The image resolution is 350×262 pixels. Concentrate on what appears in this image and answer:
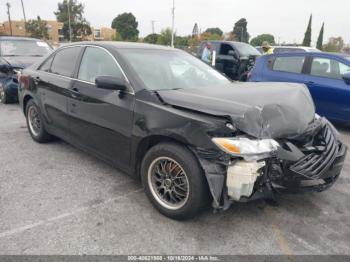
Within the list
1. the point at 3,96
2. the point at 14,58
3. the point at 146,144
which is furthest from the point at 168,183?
the point at 14,58

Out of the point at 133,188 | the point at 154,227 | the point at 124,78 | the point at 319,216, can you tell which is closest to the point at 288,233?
the point at 319,216

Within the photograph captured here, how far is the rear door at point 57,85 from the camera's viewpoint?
4.16 m

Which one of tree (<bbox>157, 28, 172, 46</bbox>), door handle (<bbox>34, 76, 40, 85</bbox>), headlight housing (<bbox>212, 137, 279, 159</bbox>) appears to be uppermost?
A: tree (<bbox>157, 28, 172, 46</bbox>)

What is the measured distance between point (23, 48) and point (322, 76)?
787cm

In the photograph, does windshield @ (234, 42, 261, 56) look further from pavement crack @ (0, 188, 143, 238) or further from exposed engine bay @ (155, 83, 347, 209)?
pavement crack @ (0, 188, 143, 238)

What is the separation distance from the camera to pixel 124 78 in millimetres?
3309

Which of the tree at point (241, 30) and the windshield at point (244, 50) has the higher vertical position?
the tree at point (241, 30)

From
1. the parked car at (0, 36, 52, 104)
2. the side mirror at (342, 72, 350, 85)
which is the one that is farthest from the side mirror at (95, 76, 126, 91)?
the parked car at (0, 36, 52, 104)

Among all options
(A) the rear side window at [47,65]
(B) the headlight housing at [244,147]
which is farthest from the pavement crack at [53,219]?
(A) the rear side window at [47,65]

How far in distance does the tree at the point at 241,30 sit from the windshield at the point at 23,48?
73291 mm

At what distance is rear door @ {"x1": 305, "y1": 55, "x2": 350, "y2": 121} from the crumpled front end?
328 centimetres

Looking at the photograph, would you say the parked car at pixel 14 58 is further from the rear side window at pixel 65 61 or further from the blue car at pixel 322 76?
the blue car at pixel 322 76

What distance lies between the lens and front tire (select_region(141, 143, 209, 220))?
106 inches

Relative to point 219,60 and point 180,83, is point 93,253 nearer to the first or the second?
point 180,83
